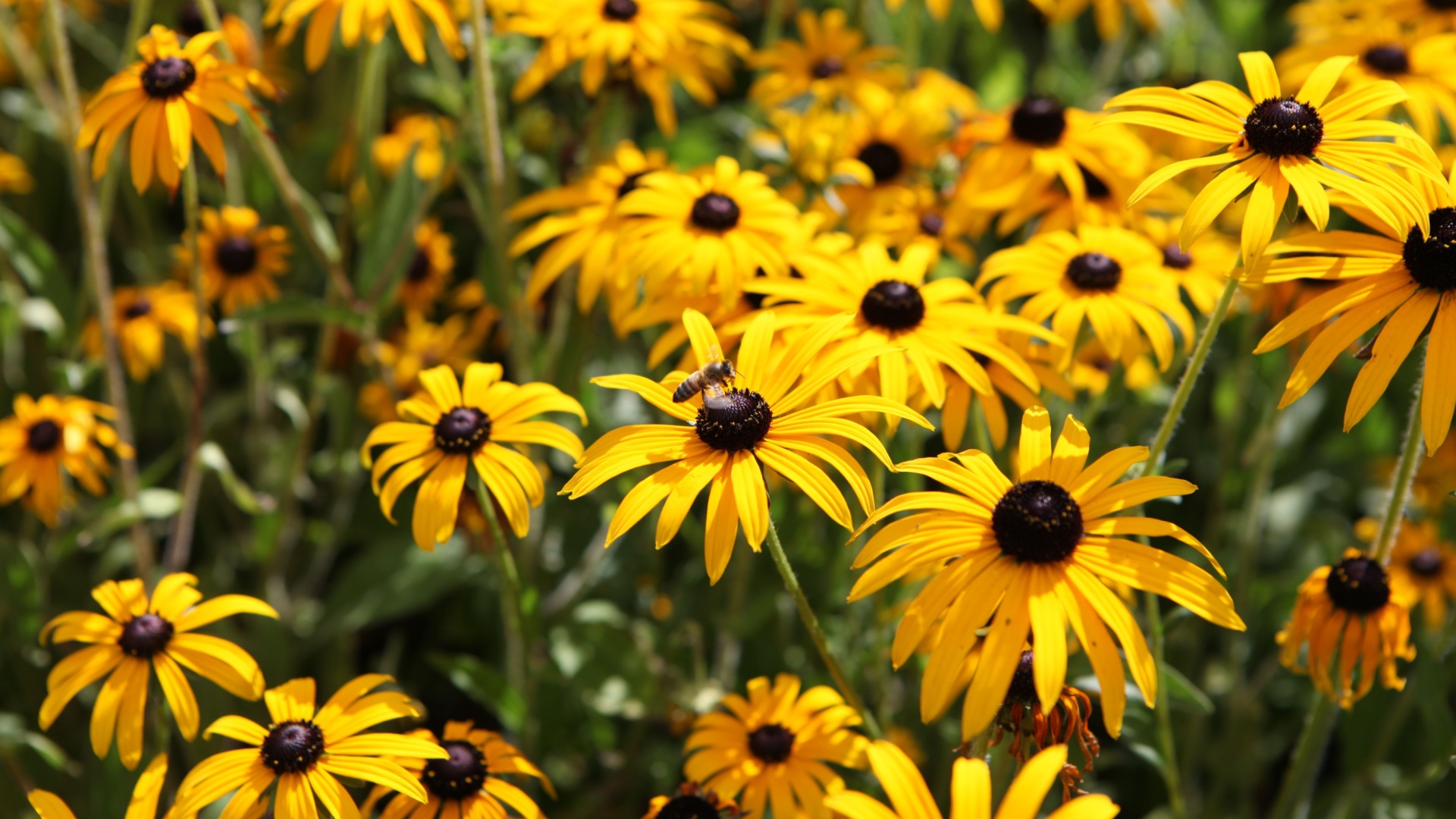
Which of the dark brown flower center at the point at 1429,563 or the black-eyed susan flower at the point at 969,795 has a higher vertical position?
the dark brown flower center at the point at 1429,563

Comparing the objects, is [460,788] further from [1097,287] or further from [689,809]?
[1097,287]

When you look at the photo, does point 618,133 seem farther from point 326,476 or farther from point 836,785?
point 836,785

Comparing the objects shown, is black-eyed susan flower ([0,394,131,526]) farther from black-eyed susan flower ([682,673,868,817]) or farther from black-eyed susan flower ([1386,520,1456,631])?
black-eyed susan flower ([1386,520,1456,631])

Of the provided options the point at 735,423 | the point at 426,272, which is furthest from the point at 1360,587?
the point at 426,272

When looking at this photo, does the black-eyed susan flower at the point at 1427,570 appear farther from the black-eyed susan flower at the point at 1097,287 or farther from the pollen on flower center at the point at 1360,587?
the black-eyed susan flower at the point at 1097,287

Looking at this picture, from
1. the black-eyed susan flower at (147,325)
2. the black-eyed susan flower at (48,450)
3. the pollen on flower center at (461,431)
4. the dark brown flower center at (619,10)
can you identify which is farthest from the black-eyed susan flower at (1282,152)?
the black-eyed susan flower at (147,325)

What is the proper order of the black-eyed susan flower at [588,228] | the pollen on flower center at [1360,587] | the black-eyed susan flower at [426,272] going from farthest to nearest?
the black-eyed susan flower at [426,272] < the black-eyed susan flower at [588,228] < the pollen on flower center at [1360,587]

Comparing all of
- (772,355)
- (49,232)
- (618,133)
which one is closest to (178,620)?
(772,355)
